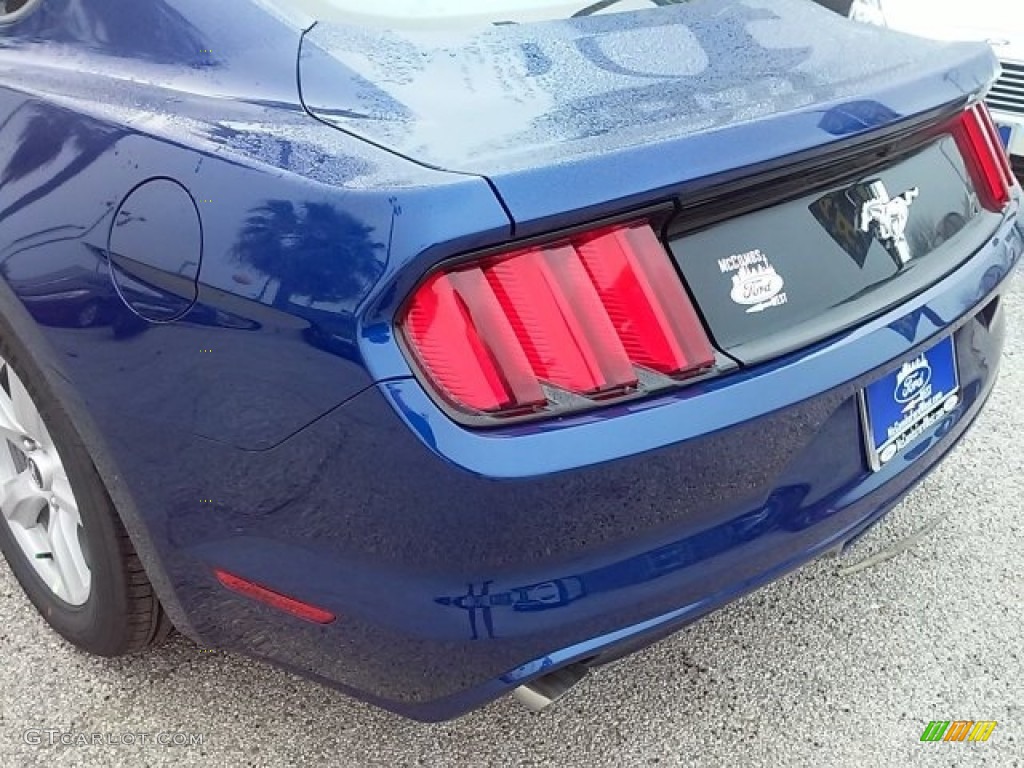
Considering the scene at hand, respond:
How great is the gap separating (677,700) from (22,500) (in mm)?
1459

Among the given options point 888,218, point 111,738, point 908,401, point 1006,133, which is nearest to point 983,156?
point 888,218

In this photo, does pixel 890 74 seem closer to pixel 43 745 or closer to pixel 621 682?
pixel 621 682

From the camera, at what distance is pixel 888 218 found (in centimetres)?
171

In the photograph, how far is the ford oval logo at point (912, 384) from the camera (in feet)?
5.76

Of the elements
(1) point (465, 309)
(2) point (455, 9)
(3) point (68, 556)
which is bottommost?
(3) point (68, 556)

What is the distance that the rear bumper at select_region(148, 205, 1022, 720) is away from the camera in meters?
1.36

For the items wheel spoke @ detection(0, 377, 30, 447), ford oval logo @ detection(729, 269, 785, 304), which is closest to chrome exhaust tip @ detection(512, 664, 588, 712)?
ford oval logo @ detection(729, 269, 785, 304)

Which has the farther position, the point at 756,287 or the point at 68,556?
the point at 68,556

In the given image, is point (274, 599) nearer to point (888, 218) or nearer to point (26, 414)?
point (26, 414)

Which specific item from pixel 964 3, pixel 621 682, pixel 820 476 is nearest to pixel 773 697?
pixel 621 682

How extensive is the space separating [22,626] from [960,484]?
2.41 m

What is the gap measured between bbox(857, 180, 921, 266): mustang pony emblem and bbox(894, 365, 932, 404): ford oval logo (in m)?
0.20

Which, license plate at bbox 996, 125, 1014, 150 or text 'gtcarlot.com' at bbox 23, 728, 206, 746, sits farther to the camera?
license plate at bbox 996, 125, 1014, 150

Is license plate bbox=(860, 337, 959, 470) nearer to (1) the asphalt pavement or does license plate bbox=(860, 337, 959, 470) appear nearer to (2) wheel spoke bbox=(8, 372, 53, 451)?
(1) the asphalt pavement
